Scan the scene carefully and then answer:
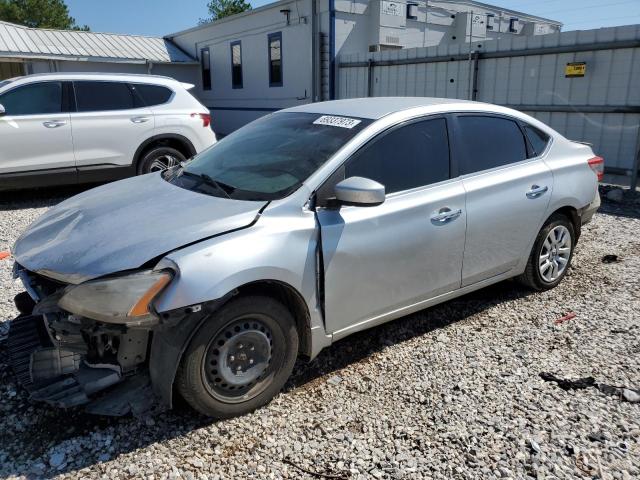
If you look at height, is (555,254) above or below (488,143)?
below

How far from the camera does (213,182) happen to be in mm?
3463

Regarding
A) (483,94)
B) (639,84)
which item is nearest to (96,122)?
(483,94)

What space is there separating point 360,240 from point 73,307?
1557 millimetres

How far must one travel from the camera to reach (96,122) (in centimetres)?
794

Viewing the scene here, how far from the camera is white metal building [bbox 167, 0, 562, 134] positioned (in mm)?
14938

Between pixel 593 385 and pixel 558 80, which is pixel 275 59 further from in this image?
Answer: pixel 593 385

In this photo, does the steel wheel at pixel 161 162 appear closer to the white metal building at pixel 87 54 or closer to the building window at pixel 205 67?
the white metal building at pixel 87 54

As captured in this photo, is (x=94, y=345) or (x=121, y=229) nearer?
(x=94, y=345)

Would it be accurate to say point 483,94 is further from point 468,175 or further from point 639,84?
point 468,175

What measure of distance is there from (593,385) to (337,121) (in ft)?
7.58

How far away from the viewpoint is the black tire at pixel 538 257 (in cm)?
447

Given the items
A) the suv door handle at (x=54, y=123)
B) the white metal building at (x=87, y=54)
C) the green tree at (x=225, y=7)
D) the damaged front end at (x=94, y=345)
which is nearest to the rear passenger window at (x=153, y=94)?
the suv door handle at (x=54, y=123)

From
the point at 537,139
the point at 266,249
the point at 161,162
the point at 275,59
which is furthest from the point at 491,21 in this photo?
the point at 266,249

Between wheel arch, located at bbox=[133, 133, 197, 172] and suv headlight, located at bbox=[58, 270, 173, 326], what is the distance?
6215 mm
